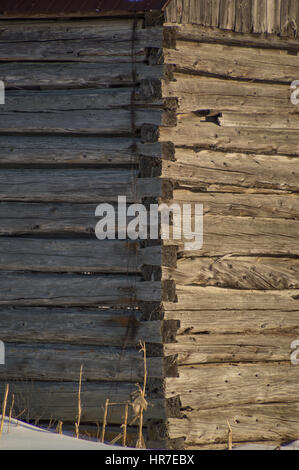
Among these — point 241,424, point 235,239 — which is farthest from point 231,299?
point 241,424

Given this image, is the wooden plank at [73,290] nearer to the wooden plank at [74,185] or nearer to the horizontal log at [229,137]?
the wooden plank at [74,185]

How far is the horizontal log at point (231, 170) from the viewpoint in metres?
6.35

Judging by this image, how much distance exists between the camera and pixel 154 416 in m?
6.02

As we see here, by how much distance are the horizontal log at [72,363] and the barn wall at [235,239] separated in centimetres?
33

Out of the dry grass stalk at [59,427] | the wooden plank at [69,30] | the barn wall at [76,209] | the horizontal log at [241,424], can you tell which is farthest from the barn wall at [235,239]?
the dry grass stalk at [59,427]

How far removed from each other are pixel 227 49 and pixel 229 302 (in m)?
2.63

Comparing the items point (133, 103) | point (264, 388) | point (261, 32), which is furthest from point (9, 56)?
point (264, 388)

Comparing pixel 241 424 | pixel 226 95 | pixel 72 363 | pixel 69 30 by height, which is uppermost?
pixel 69 30

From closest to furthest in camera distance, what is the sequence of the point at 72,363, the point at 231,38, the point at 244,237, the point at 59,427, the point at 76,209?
the point at 59,427
the point at 72,363
the point at 76,209
the point at 244,237
the point at 231,38

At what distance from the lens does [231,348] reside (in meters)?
6.43

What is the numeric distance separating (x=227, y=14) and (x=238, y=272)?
2688mm

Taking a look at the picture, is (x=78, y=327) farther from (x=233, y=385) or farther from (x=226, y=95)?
(x=226, y=95)
